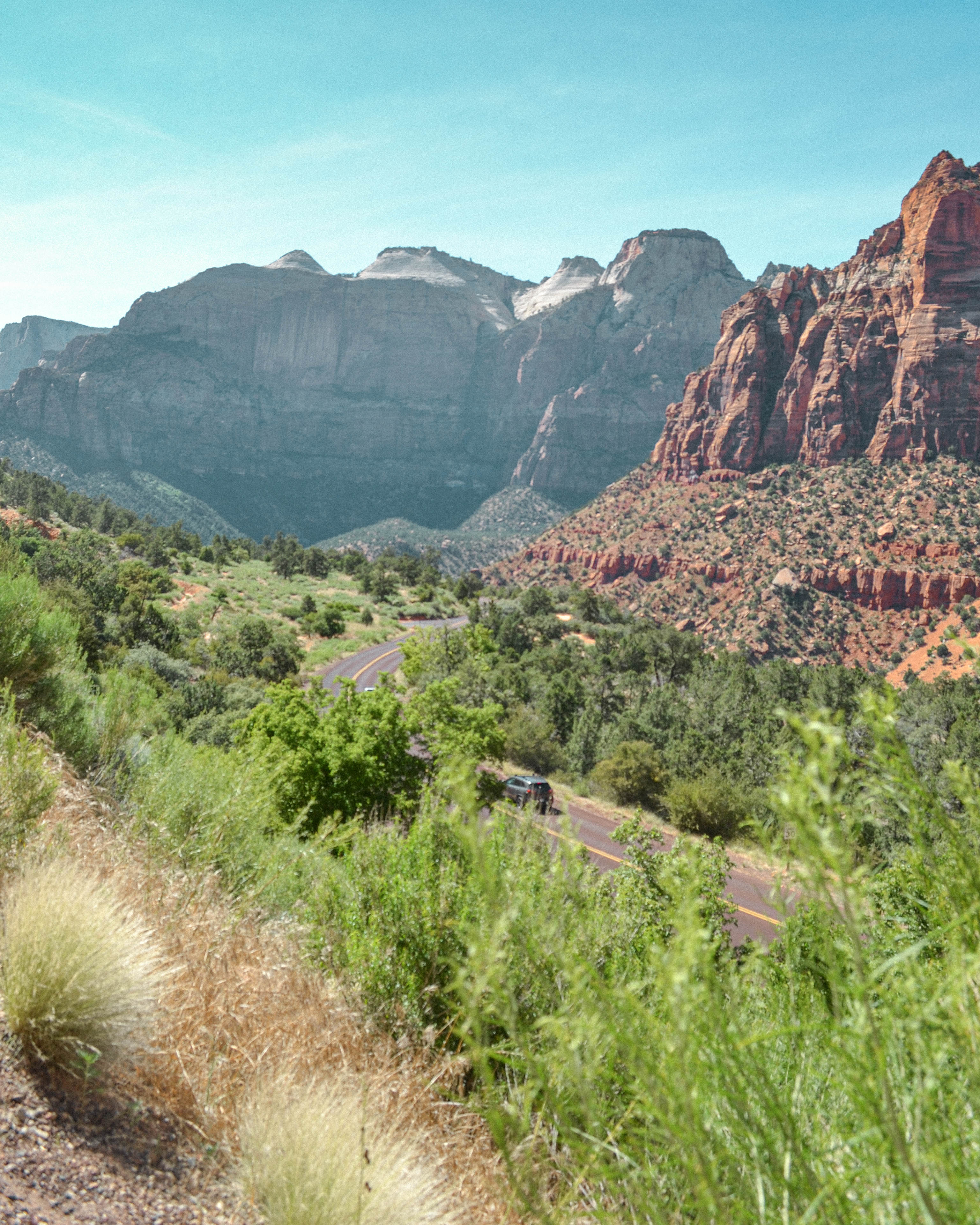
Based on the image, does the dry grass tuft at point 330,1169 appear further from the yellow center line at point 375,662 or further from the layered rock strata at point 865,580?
the layered rock strata at point 865,580

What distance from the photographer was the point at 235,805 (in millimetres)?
6781

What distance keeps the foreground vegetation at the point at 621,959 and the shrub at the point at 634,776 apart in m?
14.4

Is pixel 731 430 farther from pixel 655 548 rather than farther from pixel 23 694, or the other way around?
pixel 23 694

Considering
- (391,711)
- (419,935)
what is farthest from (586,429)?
(419,935)

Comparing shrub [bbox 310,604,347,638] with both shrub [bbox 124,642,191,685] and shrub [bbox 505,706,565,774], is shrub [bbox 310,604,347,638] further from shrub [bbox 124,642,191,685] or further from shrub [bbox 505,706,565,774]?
shrub [bbox 505,706,565,774]

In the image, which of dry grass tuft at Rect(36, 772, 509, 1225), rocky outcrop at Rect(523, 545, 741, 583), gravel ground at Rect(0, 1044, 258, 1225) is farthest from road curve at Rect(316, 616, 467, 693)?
rocky outcrop at Rect(523, 545, 741, 583)

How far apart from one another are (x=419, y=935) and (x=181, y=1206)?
221cm

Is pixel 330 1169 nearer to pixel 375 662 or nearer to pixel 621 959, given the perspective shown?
pixel 621 959

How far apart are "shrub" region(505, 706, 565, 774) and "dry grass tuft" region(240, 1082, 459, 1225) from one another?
89.0 ft

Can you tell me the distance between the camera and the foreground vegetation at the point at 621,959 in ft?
5.58

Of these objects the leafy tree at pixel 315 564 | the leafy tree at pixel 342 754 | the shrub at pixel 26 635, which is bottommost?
the leafy tree at pixel 315 564

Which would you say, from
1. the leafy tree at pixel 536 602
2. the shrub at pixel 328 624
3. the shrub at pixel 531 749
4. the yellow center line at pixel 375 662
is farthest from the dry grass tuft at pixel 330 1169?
the leafy tree at pixel 536 602

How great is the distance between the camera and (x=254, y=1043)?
162 inches

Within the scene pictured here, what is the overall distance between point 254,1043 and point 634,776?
83.1 ft
